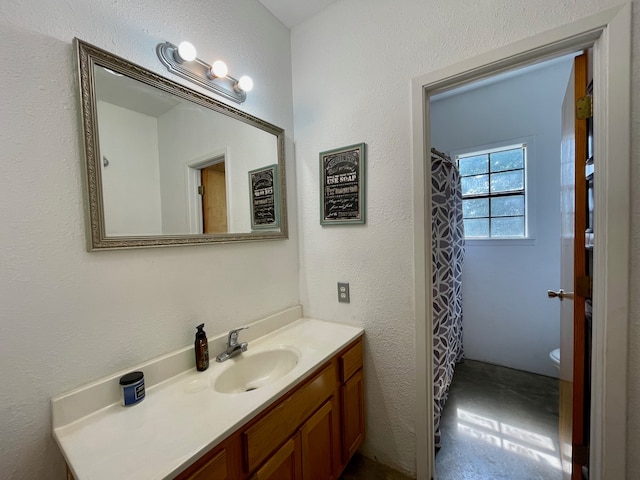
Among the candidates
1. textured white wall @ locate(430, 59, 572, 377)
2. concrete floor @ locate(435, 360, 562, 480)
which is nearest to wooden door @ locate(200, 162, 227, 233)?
concrete floor @ locate(435, 360, 562, 480)

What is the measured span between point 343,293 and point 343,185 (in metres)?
0.66

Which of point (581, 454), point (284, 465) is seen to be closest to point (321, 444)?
point (284, 465)

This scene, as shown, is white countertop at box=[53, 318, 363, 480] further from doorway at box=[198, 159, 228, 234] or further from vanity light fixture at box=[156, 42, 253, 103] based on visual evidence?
vanity light fixture at box=[156, 42, 253, 103]

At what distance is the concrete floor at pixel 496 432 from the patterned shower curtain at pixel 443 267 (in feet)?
0.47

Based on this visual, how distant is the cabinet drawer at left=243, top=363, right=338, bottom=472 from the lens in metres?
0.87

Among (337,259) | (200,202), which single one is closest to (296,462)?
(337,259)

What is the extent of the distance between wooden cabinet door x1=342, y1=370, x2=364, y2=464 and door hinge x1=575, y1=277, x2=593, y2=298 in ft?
3.68

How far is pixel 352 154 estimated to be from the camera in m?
1.53

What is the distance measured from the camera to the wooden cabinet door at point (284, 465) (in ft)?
2.99

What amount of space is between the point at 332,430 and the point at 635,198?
1.56 metres

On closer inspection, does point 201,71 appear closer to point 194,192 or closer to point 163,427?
point 194,192

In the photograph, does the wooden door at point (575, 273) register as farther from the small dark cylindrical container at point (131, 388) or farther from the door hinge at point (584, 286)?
the small dark cylindrical container at point (131, 388)

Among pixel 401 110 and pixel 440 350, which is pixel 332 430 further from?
pixel 401 110

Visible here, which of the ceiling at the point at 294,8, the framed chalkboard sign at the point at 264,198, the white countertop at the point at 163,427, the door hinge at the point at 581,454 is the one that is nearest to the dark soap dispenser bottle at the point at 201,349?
the white countertop at the point at 163,427
